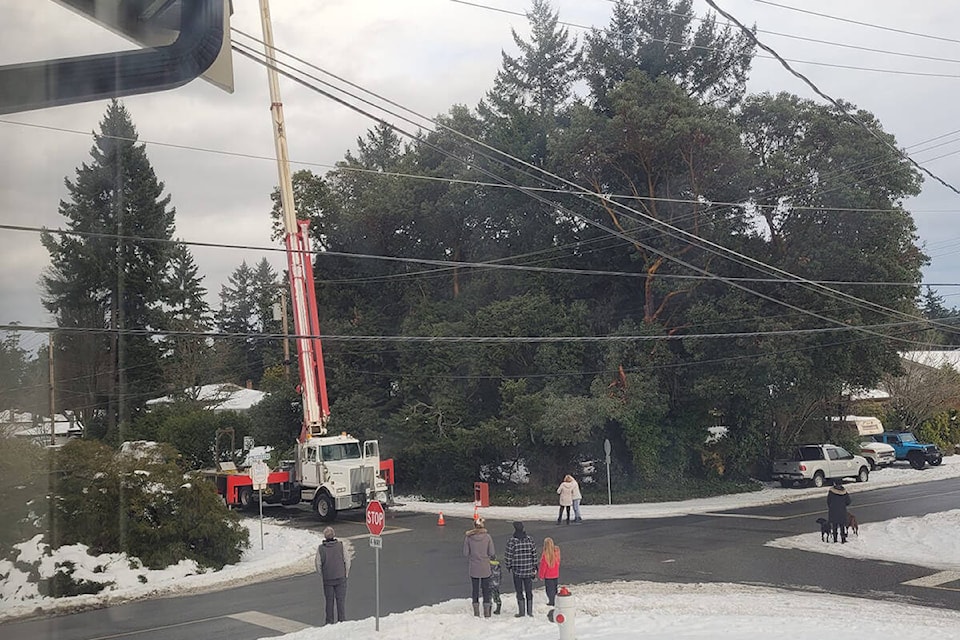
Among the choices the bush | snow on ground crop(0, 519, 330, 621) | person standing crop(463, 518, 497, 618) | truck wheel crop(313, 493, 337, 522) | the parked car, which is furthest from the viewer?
the parked car

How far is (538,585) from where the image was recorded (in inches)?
602

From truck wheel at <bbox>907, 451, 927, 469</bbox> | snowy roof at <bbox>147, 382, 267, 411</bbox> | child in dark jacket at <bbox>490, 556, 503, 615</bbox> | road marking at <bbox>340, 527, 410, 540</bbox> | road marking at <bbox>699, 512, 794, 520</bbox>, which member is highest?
snowy roof at <bbox>147, 382, 267, 411</bbox>

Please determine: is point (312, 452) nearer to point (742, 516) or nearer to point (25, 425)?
point (742, 516)

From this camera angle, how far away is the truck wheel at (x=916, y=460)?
41.7 metres

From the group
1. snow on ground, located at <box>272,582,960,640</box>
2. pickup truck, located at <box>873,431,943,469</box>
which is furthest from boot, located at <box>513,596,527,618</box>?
pickup truck, located at <box>873,431,943,469</box>

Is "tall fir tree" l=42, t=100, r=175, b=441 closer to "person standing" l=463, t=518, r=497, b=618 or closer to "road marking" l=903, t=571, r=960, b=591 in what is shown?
"person standing" l=463, t=518, r=497, b=618

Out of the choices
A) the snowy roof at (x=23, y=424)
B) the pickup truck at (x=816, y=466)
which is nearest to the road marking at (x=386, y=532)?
the snowy roof at (x=23, y=424)

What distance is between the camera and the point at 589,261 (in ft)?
119

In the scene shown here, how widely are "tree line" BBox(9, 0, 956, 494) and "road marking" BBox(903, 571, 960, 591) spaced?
11.8m

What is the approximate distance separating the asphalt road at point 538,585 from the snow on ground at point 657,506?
1.95 m

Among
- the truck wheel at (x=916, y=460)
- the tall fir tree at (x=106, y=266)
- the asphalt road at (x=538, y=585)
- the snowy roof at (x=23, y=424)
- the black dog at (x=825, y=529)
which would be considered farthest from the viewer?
the truck wheel at (x=916, y=460)

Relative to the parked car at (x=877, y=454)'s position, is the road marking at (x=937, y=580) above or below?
above

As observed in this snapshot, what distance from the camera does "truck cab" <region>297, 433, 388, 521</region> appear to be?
25984mm

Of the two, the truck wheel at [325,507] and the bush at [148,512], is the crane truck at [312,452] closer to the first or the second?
the truck wheel at [325,507]
